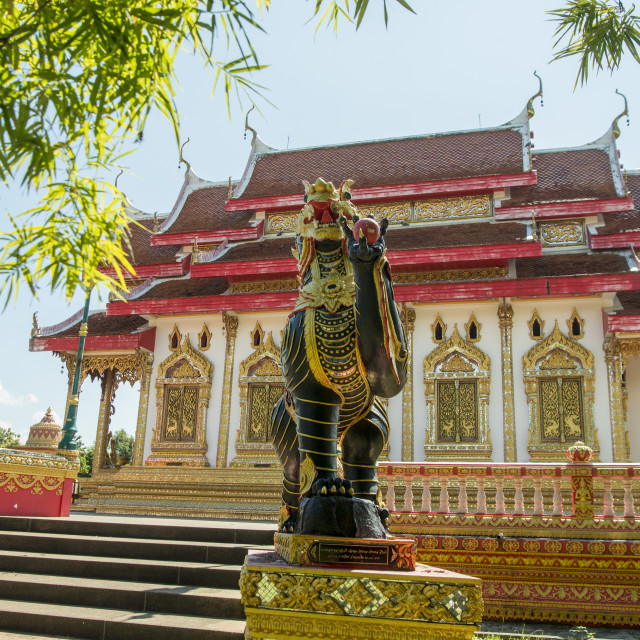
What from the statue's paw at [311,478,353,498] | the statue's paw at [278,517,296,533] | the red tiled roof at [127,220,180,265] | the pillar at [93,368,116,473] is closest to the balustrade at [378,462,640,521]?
the statue's paw at [278,517,296,533]

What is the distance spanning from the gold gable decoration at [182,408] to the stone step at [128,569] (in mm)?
7080

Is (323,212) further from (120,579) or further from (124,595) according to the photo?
(120,579)

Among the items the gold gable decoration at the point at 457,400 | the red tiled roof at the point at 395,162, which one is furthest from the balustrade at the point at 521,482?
the red tiled roof at the point at 395,162

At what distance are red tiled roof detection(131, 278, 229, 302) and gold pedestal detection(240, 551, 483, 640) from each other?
35.3 feet

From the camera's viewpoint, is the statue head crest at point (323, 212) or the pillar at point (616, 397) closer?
the statue head crest at point (323, 212)

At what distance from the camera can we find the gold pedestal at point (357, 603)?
220 cm

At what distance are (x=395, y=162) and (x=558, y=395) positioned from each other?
670 centimetres

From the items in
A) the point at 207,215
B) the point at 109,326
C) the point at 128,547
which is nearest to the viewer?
the point at 128,547

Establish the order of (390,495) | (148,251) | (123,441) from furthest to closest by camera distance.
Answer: (123,441), (148,251), (390,495)

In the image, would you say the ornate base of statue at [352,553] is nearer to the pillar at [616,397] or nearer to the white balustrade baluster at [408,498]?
the white balustrade baluster at [408,498]

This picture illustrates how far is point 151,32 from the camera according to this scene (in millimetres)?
2420

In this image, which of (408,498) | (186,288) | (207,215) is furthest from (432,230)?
(408,498)

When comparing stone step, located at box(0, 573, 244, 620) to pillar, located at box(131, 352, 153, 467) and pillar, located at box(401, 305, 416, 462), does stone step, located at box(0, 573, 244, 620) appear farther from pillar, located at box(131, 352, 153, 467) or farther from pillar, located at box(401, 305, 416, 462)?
pillar, located at box(131, 352, 153, 467)

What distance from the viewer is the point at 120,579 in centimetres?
475
